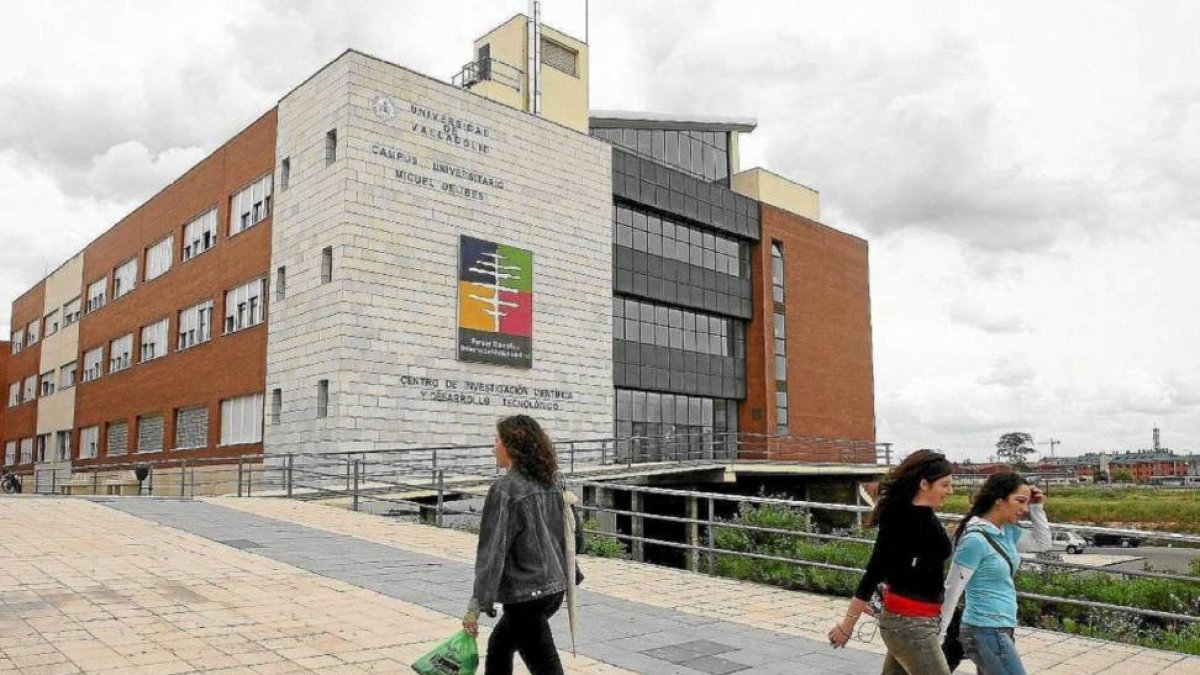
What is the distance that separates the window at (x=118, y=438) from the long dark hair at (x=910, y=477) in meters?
37.8

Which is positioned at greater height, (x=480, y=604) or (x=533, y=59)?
(x=533, y=59)

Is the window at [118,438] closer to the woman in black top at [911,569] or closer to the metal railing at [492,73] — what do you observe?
the metal railing at [492,73]

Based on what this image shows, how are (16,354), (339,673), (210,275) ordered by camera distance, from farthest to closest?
(16,354) → (210,275) → (339,673)

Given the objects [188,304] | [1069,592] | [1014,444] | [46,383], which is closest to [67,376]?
[46,383]

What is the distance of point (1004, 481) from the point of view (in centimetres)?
485

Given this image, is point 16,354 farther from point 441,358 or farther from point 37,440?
point 441,358

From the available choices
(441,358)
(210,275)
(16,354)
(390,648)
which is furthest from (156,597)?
(16,354)

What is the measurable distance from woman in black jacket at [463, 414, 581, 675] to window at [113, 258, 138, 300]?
128 feet

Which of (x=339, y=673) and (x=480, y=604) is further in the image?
(x=339, y=673)

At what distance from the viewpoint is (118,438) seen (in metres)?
38.5

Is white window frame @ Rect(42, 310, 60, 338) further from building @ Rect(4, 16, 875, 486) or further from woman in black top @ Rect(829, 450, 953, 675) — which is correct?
woman in black top @ Rect(829, 450, 953, 675)

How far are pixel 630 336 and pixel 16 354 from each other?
135 feet

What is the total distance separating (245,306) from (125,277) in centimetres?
1411

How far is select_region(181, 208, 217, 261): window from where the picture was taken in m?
33.4
